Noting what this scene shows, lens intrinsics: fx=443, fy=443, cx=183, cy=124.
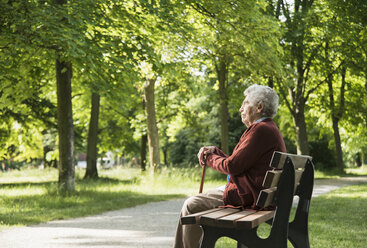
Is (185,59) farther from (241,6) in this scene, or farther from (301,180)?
(301,180)

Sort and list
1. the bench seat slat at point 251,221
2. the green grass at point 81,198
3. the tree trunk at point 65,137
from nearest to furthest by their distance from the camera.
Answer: the bench seat slat at point 251,221 < the green grass at point 81,198 < the tree trunk at point 65,137

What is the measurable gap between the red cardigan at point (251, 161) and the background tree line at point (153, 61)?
518 centimetres

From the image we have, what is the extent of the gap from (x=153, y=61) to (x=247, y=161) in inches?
258

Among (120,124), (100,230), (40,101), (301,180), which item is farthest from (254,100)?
(120,124)

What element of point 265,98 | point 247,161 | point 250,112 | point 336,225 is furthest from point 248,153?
point 336,225

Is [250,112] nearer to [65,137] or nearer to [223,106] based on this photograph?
[65,137]

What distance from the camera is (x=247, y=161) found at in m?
3.57

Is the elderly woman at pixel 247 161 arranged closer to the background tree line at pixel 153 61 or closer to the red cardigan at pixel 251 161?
the red cardigan at pixel 251 161

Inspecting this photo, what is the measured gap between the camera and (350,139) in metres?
37.7

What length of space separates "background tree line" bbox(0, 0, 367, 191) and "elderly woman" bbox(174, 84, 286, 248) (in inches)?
195

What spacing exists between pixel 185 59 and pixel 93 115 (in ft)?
A: 18.8

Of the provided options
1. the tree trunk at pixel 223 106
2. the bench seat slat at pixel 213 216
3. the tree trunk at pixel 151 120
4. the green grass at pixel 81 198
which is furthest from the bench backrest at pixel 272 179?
the tree trunk at pixel 223 106

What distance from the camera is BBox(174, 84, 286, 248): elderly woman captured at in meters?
3.60

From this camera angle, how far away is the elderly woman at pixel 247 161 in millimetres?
3596
